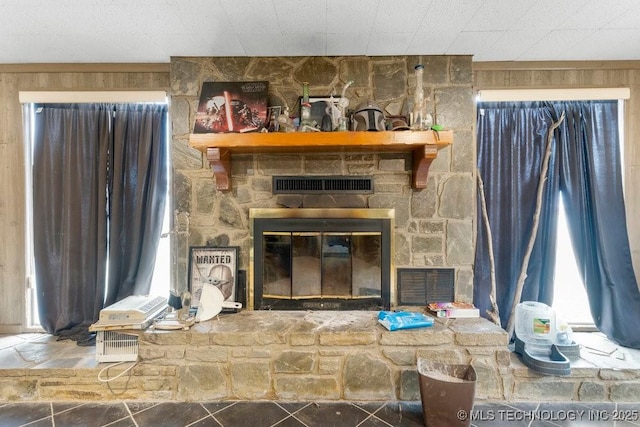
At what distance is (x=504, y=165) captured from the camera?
2.36 meters

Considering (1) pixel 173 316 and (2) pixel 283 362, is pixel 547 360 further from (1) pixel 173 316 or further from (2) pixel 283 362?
(1) pixel 173 316

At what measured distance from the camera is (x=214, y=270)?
2.20 metres

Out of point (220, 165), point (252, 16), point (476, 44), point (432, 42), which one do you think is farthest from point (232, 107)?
point (476, 44)

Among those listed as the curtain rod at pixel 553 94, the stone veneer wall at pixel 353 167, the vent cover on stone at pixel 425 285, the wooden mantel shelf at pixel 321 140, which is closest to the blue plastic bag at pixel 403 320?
the vent cover on stone at pixel 425 285

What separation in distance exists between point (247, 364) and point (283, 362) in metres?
0.21

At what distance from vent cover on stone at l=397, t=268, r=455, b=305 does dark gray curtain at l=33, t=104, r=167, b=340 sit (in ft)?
6.08

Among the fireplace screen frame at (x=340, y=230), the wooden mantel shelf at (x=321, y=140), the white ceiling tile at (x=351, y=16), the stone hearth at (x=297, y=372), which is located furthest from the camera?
the fireplace screen frame at (x=340, y=230)

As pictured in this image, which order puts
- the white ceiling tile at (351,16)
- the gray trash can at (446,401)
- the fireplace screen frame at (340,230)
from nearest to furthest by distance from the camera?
the gray trash can at (446,401) < the white ceiling tile at (351,16) < the fireplace screen frame at (340,230)

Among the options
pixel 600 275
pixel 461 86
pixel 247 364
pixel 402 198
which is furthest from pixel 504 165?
pixel 247 364

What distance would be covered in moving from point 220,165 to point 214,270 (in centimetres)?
73

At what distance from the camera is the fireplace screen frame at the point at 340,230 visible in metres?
2.18

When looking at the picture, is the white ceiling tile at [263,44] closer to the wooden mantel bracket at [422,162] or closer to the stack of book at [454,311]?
the wooden mantel bracket at [422,162]

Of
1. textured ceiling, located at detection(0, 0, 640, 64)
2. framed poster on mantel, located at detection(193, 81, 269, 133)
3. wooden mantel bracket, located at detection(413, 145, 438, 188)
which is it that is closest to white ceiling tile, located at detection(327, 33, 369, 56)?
textured ceiling, located at detection(0, 0, 640, 64)

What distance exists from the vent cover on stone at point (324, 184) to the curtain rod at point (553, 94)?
1.08 metres
